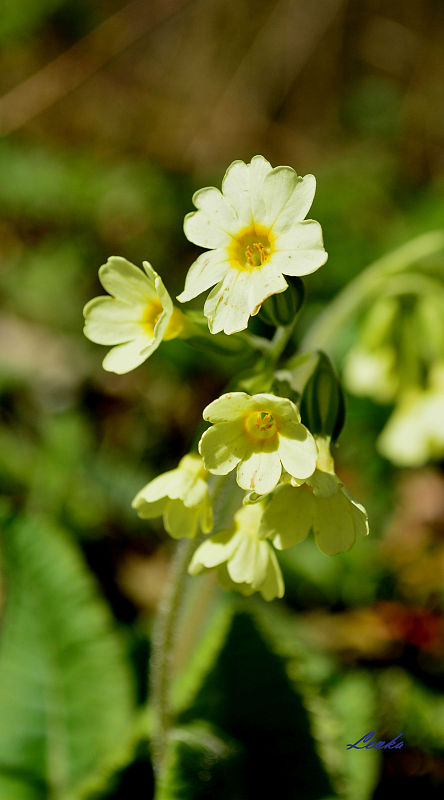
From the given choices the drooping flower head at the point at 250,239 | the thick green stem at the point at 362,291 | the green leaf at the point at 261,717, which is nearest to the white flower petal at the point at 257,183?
the drooping flower head at the point at 250,239

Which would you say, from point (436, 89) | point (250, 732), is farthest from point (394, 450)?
point (436, 89)

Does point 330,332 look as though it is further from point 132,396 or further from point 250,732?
point 132,396

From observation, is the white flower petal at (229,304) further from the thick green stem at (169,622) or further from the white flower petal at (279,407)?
the thick green stem at (169,622)

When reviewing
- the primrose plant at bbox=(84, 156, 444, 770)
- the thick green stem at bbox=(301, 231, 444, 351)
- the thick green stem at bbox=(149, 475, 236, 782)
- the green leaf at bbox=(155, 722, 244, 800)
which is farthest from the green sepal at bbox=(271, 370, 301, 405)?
the green leaf at bbox=(155, 722, 244, 800)

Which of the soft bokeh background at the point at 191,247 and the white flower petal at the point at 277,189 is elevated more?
the white flower petal at the point at 277,189

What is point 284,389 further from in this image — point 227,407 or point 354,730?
A: point 354,730
